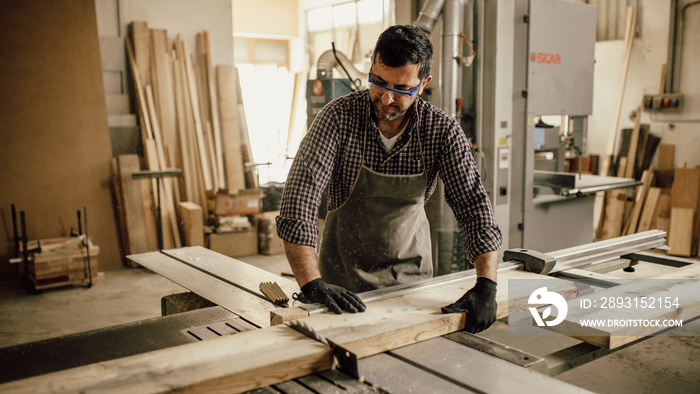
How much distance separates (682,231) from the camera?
488 cm

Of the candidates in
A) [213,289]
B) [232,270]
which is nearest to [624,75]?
[232,270]

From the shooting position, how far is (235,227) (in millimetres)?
5008

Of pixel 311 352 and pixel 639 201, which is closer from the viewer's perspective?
pixel 311 352

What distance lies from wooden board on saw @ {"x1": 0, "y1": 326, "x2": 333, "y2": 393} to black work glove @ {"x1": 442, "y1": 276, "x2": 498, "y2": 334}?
1.26 ft

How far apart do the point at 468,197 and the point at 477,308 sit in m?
0.39

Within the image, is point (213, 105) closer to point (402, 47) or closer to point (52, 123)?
point (52, 123)

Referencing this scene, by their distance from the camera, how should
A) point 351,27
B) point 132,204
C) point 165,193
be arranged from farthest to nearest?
point 351,27 → point 165,193 → point 132,204

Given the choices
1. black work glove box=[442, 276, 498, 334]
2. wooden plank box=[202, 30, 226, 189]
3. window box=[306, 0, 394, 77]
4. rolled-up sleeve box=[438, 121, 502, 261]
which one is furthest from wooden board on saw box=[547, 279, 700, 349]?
window box=[306, 0, 394, 77]

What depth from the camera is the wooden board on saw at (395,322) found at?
1.21 metres

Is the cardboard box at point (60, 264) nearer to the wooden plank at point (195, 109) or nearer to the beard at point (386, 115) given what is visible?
the wooden plank at point (195, 109)

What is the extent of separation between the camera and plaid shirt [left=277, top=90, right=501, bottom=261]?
158cm

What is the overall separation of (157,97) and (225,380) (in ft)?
14.0

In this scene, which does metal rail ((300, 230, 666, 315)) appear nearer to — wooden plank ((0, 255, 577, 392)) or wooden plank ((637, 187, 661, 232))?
wooden plank ((0, 255, 577, 392))

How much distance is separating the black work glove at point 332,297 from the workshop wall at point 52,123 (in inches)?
145
